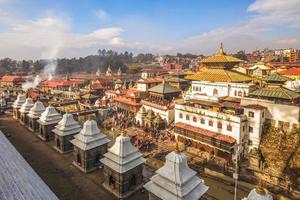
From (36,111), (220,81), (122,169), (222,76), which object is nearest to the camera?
(122,169)

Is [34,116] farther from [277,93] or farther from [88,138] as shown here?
[277,93]

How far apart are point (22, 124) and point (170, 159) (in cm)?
2865

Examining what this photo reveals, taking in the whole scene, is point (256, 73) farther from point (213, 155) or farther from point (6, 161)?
point (6, 161)

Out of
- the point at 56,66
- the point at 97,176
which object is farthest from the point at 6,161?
the point at 56,66

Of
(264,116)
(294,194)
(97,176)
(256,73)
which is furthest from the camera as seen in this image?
(256,73)

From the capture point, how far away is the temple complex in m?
41.7

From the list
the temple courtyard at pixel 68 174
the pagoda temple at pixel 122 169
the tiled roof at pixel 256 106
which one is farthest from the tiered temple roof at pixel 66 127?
the tiled roof at pixel 256 106

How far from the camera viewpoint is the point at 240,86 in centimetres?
3703

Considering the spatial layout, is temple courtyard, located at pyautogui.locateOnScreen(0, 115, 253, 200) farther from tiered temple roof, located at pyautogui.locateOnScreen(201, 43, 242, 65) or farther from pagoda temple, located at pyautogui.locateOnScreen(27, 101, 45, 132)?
tiered temple roof, located at pyautogui.locateOnScreen(201, 43, 242, 65)

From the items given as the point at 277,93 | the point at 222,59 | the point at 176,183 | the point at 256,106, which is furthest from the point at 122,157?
the point at 222,59

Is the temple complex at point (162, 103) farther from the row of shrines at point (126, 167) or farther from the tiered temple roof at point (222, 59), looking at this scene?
the row of shrines at point (126, 167)

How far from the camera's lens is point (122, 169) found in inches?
630

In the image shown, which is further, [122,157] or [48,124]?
[48,124]

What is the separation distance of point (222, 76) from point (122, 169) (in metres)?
32.1
